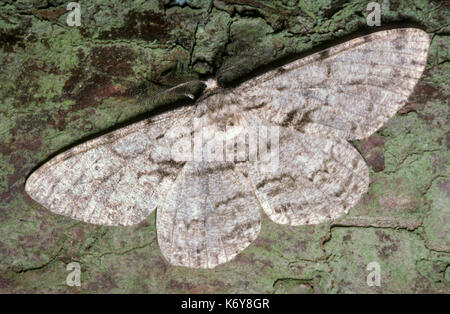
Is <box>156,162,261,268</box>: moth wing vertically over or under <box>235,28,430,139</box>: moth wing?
under

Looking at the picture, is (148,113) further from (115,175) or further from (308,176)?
(308,176)

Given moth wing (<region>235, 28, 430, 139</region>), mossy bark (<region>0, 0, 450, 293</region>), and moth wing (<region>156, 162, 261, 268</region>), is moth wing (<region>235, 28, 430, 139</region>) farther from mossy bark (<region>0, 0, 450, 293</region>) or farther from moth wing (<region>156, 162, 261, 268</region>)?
moth wing (<region>156, 162, 261, 268</region>)

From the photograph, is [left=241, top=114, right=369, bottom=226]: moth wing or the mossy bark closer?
[left=241, top=114, right=369, bottom=226]: moth wing

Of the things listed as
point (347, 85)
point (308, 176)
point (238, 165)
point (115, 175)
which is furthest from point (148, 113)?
point (347, 85)

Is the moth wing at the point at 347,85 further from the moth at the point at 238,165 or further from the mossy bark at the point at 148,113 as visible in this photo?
the mossy bark at the point at 148,113

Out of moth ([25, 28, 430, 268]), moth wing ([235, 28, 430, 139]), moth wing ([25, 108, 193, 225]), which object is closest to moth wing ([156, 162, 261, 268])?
moth ([25, 28, 430, 268])

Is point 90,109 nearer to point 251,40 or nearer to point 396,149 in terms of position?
point 251,40

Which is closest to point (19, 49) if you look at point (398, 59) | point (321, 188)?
point (321, 188)

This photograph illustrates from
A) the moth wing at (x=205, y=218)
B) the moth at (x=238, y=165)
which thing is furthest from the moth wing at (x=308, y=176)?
the moth wing at (x=205, y=218)
